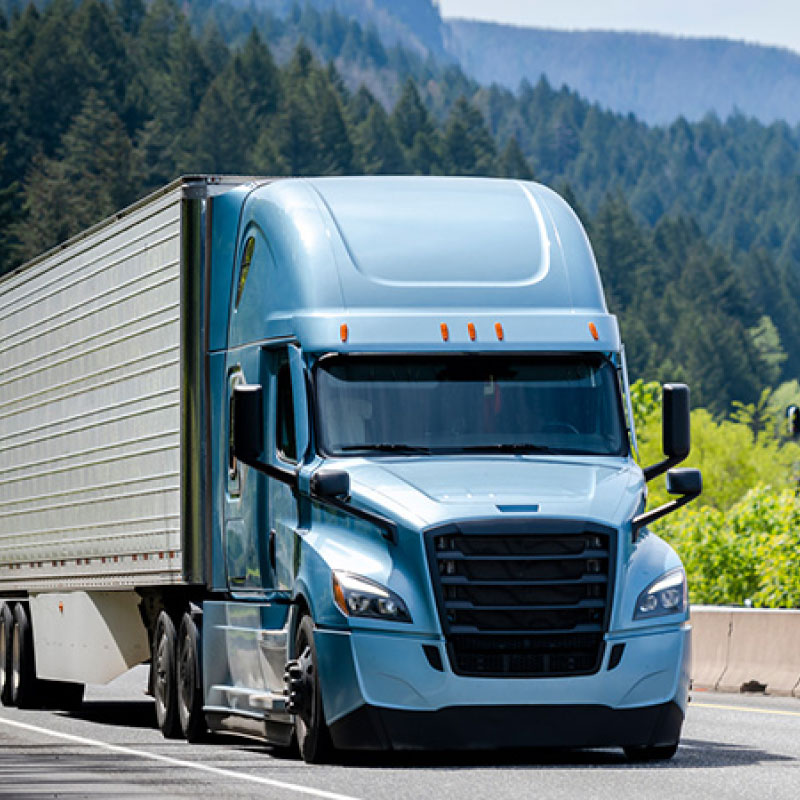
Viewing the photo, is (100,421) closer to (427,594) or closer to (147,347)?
(147,347)

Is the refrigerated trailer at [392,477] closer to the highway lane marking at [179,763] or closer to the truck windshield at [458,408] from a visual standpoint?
the truck windshield at [458,408]

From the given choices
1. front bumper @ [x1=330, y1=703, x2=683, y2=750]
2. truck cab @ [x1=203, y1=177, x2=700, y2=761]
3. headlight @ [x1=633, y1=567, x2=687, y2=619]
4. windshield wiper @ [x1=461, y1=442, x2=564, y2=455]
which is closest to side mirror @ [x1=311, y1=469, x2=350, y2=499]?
truck cab @ [x1=203, y1=177, x2=700, y2=761]

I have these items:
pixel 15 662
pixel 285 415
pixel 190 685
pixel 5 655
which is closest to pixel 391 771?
pixel 285 415

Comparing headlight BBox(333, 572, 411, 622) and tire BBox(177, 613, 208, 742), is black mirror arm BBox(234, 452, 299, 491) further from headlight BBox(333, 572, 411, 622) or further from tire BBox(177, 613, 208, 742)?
tire BBox(177, 613, 208, 742)

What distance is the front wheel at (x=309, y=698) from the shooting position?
12.1 meters

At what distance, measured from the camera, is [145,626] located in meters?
16.7

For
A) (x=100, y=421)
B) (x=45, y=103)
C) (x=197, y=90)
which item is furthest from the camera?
(x=197, y=90)

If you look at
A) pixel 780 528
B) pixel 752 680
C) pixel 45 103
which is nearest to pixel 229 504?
pixel 752 680

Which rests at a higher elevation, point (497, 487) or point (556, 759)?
point (497, 487)

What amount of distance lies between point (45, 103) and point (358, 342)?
165 m

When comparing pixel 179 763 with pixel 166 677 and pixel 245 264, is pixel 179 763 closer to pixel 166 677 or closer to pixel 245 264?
pixel 166 677

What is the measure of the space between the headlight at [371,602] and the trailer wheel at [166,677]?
3.85 metres

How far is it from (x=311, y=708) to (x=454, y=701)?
974mm

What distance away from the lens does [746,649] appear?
2127 centimetres
